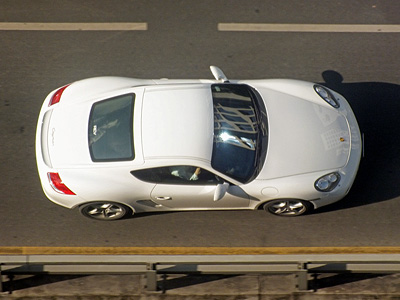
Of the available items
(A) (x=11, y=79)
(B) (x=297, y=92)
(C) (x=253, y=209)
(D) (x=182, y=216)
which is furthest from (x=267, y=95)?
(A) (x=11, y=79)

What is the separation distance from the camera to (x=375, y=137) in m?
8.24

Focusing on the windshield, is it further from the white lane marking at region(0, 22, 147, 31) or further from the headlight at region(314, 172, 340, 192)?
the white lane marking at region(0, 22, 147, 31)

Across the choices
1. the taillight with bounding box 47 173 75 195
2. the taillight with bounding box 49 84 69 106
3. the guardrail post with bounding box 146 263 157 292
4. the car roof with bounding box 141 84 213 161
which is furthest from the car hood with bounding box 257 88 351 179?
the taillight with bounding box 49 84 69 106

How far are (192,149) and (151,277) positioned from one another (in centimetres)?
172

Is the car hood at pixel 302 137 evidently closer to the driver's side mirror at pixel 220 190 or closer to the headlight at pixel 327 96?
the headlight at pixel 327 96

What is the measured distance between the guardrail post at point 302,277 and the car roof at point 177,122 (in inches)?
69.9

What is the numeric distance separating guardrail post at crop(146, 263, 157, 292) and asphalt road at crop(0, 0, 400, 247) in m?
0.77

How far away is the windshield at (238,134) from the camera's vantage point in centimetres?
675

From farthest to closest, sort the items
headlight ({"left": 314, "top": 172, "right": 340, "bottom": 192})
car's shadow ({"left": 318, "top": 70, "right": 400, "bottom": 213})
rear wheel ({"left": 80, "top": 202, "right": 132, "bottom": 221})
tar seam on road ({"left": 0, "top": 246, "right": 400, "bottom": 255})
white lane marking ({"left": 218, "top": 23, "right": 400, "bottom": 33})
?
1. white lane marking ({"left": 218, "top": 23, "right": 400, "bottom": 33})
2. car's shadow ({"left": 318, "top": 70, "right": 400, "bottom": 213})
3. tar seam on road ({"left": 0, "top": 246, "right": 400, "bottom": 255})
4. rear wheel ({"left": 80, "top": 202, "right": 132, "bottom": 221})
5. headlight ({"left": 314, "top": 172, "right": 340, "bottom": 192})

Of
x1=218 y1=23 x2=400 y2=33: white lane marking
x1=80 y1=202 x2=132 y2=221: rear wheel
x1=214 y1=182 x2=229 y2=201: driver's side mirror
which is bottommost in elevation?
x1=214 y1=182 x2=229 y2=201: driver's side mirror

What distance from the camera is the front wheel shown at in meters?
7.21

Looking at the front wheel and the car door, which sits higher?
the car door

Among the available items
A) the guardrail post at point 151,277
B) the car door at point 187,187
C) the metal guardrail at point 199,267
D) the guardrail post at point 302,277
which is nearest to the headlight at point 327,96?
the car door at point 187,187

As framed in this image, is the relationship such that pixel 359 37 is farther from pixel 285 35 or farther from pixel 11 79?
pixel 11 79
